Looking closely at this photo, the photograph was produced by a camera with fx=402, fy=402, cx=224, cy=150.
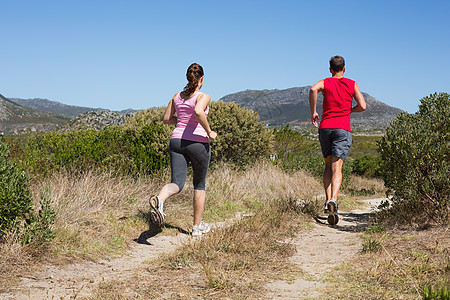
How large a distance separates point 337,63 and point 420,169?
187 centimetres

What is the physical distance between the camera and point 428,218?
4684mm

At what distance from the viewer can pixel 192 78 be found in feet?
15.2

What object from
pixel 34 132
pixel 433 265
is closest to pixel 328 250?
pixel 433 265

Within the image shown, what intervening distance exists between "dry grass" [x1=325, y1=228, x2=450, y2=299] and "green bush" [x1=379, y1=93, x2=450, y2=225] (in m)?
0.65

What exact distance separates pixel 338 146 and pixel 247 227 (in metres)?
1.83

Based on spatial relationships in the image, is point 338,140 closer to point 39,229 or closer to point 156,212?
point 156,212

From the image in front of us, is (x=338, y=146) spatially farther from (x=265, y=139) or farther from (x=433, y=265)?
(x=265, y=139)

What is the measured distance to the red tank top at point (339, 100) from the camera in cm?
558

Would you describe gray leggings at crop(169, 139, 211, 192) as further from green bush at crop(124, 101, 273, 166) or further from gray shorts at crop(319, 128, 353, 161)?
green bush at crop(124, 101, 273, 166)

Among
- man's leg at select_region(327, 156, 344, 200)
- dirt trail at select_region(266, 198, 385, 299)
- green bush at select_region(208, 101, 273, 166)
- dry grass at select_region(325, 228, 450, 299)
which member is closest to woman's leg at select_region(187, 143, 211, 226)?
dirt trail at select_region(266, 198, 385, 299)

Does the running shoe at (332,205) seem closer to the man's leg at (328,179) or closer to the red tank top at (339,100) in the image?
the man's leg at (328,179)

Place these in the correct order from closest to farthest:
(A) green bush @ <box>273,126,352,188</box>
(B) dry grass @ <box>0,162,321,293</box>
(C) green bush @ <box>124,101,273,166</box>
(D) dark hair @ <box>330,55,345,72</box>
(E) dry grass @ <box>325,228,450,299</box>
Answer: (E) dry grass @ <box>325,228,450,299</box>
(B) dry grass @ <box>0,162,321,293</box>
(D) dark hair @ <box>330,55,345,72</box>
(C) green bush @ <box>124,101,273,166</box>
(A) green bush @ <box>273,126,352,188</box>

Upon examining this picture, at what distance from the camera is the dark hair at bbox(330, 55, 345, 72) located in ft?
18.9

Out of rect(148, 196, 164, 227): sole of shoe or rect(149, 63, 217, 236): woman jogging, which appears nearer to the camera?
rect(148, 196, 164, 227): sole of shoe
